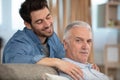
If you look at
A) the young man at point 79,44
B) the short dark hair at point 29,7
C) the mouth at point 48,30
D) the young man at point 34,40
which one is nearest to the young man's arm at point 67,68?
the young man at point 34,40

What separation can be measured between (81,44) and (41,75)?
418 mm

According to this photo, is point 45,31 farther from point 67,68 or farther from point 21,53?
point 67,68

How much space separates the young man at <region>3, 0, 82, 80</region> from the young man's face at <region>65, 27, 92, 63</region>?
0.13 m

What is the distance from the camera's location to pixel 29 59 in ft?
5.64

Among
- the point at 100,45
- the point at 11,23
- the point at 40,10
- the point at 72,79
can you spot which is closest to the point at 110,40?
the point at 100,45

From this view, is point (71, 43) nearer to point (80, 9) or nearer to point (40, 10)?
point (40, 10)

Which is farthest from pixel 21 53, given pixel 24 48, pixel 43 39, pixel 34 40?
pixel 43 39

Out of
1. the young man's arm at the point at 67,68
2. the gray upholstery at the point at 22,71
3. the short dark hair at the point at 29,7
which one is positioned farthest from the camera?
the short dark hair at the point at 29,7

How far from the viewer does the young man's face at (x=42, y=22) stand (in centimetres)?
200

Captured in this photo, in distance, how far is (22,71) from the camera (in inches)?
56.7

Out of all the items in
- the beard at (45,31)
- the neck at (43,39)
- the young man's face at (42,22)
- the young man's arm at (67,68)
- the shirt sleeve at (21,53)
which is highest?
the young man's face at (42,22)

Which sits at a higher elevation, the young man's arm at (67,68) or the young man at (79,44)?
the young man at (79,44)

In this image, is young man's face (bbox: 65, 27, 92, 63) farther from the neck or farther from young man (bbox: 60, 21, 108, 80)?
the neck

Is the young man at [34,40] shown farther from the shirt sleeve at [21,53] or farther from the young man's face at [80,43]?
the young man's face at [80,43]
